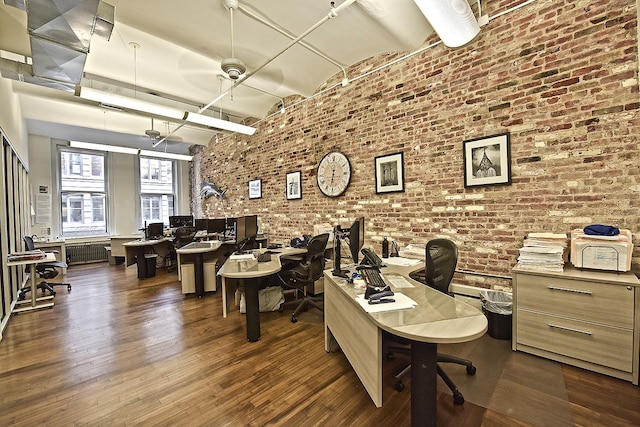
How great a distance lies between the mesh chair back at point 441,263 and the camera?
226 cm

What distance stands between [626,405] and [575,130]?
86.0 inches

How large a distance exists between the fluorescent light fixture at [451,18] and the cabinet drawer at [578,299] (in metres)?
2.38

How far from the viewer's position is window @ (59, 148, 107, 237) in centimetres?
745

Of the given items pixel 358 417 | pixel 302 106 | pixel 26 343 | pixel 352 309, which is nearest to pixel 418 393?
pixel 358 417

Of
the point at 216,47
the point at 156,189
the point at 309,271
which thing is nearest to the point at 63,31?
the point at 216,47

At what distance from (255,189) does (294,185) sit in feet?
4.63

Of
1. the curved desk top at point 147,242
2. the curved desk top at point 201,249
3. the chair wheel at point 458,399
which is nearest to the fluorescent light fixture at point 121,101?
the curved desk top at point 201,249

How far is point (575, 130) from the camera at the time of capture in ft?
8.09

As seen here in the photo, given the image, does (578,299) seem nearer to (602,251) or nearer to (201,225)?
(602,251)

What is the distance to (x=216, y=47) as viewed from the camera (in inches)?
140

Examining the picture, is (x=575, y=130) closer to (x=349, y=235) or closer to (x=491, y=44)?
(x=491, y=44)

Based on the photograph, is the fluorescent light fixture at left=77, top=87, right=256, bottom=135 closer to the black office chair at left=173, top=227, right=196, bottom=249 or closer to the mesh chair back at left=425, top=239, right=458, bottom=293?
the black office chair at left=173, top=227, right=196, bottom=249

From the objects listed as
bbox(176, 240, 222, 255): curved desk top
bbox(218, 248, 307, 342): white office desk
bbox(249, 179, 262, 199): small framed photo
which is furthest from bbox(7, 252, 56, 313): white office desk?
bbox(249, 179, 262, 199): small framed photo

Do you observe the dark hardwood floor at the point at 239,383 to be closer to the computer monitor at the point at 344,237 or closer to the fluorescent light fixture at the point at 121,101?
the computer monitor at the point at 344,237
